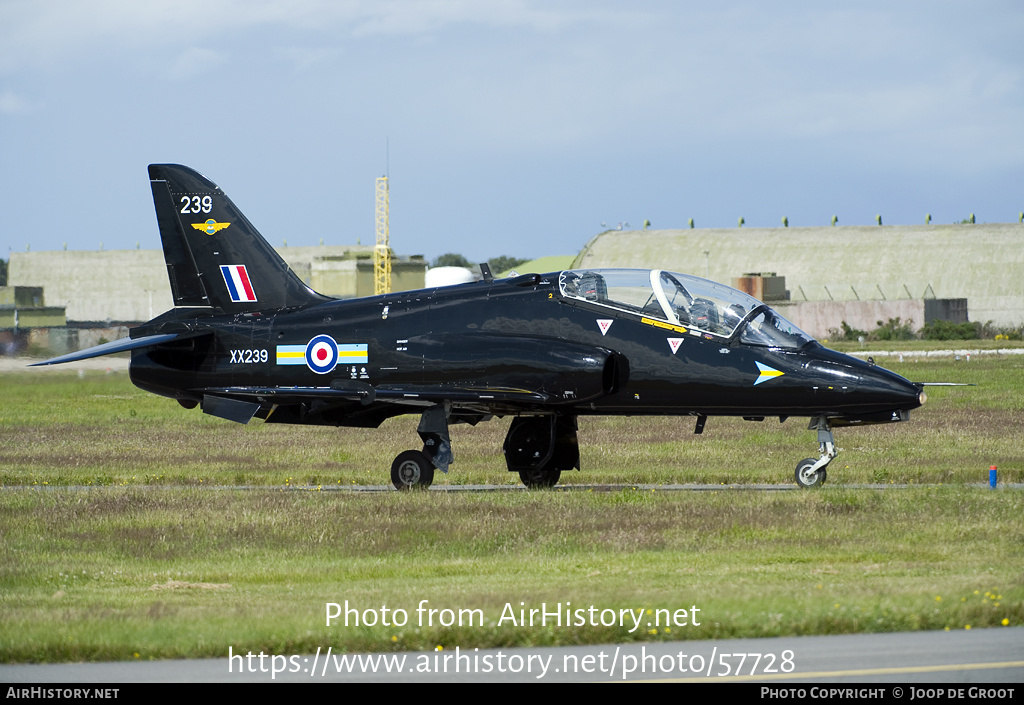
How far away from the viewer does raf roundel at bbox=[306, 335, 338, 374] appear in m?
21.3

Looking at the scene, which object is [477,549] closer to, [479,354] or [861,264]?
[479,354]

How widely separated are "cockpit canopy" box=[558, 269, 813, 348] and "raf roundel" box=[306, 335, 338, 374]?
4.22 m

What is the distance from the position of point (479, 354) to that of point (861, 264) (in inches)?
3478

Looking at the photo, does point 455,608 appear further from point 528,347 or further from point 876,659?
point 528,347

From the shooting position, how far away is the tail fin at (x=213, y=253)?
22.8 m

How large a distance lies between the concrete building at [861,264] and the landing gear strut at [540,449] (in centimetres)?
7853

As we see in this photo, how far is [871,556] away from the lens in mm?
13992

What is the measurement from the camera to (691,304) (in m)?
19.4

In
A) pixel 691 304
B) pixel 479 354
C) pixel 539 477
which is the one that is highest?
pixel 691 304

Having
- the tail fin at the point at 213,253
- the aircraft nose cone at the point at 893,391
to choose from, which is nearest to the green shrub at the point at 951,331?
the tail fin at the point at 213,253

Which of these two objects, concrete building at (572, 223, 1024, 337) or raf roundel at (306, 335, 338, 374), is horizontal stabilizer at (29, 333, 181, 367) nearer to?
raf roundel at (306, 335, 338, 374)

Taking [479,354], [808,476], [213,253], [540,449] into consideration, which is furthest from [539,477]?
[213,253]

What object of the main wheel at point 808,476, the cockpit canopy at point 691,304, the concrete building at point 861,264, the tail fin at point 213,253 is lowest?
the main wheel at point 808,476

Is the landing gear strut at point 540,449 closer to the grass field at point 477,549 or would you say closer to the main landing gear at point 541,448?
the main landing gear at point 541,448
